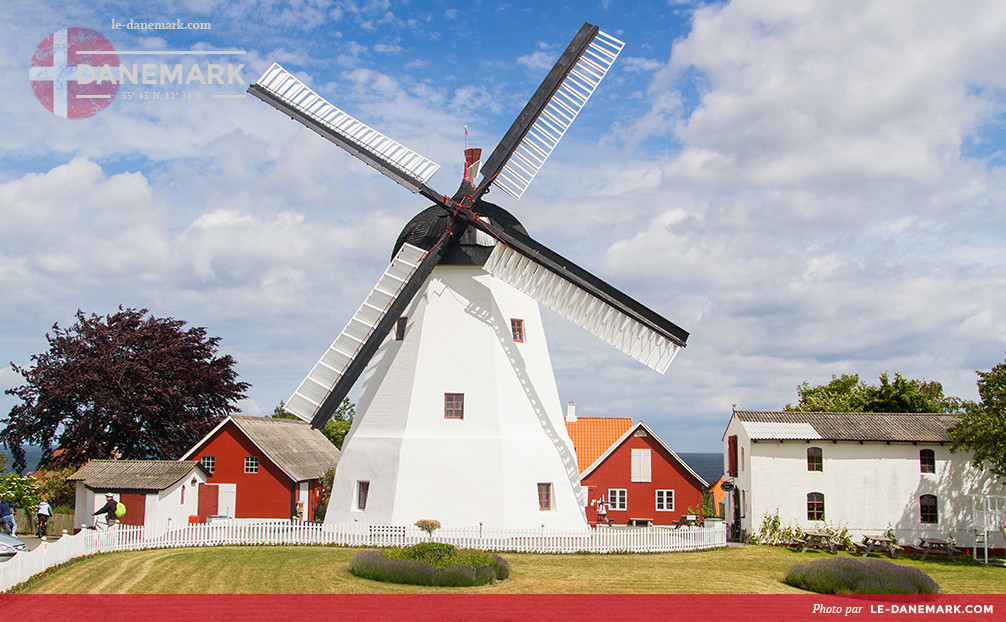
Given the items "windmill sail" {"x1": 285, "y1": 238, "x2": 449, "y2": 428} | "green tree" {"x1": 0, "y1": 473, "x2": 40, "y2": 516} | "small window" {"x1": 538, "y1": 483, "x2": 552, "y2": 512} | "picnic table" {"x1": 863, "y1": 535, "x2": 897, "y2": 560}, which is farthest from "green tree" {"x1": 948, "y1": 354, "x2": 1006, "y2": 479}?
"green tree" {"x1": 0, "y1": 473, "x2": 40, "y2": 516}

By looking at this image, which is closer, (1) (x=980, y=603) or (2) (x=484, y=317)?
(1) (x=980, y=603)

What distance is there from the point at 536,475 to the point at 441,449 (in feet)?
10.1

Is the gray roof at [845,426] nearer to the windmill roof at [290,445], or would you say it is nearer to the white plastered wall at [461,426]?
the white plastered wall at [461,426]

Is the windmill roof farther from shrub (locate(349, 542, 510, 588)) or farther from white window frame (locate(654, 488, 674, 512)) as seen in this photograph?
shrub (locate(349, 542, 510, 588))

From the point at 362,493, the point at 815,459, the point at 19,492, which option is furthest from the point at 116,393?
the point at 815,459

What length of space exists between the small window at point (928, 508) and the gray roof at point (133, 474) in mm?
26716

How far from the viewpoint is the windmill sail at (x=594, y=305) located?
957 inches

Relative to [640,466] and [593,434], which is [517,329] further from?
[593,434]

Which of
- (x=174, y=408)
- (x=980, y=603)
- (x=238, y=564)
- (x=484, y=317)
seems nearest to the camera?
(x=980, y=603)

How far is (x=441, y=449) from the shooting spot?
82.5 feet

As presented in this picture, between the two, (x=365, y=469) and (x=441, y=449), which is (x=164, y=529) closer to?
(x=365, y=469)

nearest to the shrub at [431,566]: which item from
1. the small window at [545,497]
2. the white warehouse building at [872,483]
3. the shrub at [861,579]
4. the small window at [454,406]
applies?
the small window at [545,497]

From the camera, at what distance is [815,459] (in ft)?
101

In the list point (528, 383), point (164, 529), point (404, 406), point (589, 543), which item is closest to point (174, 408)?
point (164, 529)
